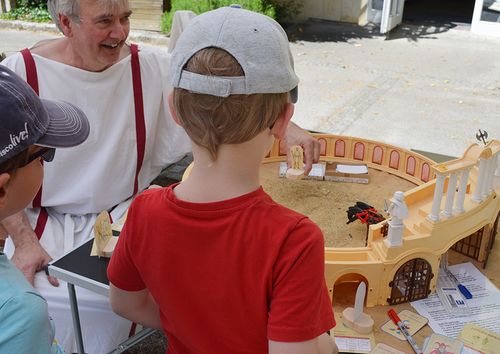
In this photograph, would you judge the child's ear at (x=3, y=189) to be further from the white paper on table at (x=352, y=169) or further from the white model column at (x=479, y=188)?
the white paper on table at (x=352, y=169)

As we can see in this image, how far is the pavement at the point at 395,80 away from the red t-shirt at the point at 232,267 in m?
4.00

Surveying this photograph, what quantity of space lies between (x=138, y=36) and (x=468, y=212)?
7297mm

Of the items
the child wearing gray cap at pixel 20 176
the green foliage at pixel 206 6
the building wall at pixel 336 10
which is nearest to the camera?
the child wearing gray cap at pixel 20 176

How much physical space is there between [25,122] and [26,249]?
1142mm

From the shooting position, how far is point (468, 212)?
5.90 ft

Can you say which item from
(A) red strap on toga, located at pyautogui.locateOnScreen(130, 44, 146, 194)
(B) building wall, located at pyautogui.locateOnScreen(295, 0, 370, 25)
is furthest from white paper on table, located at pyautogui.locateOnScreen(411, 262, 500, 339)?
(B) building wall, located at pyautogui.locateOnScreen(295, 0, 370, 25)

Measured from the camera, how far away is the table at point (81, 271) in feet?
5.52

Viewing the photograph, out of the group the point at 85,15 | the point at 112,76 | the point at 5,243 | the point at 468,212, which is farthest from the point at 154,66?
the point at 468,212

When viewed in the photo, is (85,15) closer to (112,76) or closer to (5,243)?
(112,76)

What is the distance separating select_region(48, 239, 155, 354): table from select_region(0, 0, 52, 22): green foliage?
27.7 ft

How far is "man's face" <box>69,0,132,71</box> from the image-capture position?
2.22m

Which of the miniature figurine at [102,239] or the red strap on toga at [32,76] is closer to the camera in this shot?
the miniature figurine at [102,239]

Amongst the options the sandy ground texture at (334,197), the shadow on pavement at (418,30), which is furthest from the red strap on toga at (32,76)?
the shadow on pavement at (418,30)

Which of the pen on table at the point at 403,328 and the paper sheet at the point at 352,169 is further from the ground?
the paper sheet at the point at 352,169
